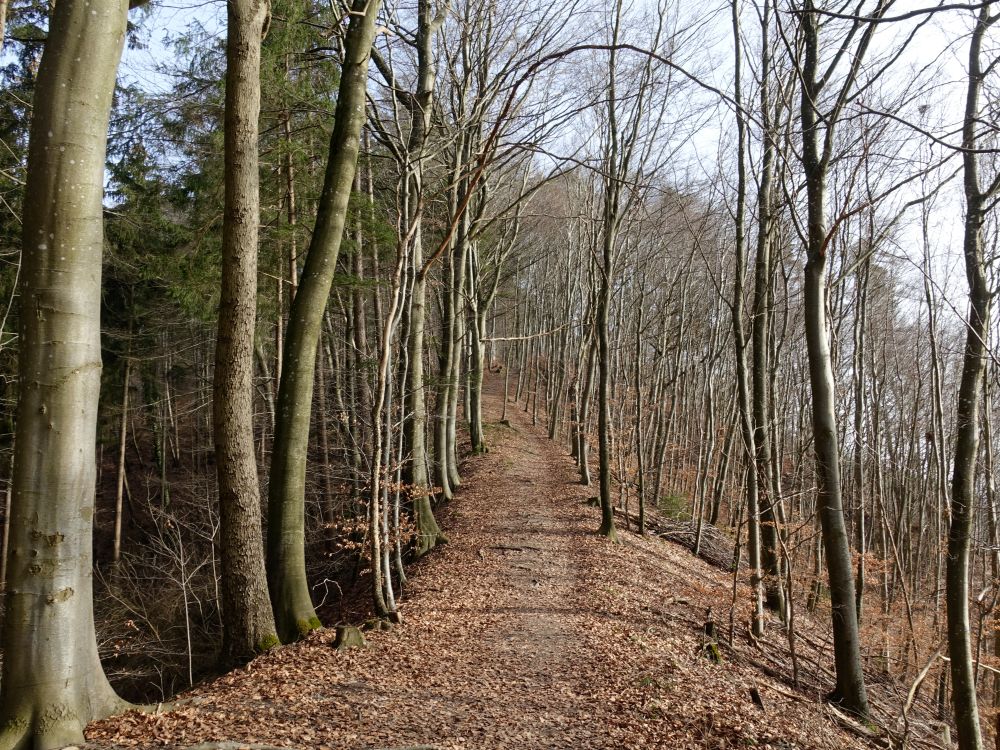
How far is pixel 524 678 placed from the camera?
5875 millimetres

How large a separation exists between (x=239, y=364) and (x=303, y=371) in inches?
→ 36.4

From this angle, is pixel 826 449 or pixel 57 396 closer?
pixel 57 396

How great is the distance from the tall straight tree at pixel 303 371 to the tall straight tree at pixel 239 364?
0.51m

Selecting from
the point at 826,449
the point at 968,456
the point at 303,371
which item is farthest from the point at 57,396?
the point at 968,456

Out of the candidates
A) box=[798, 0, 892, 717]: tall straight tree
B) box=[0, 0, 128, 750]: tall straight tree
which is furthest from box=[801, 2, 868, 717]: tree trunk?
box=[0, 0, 128, 750]: tall straight tree

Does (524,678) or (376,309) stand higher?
(376,309)

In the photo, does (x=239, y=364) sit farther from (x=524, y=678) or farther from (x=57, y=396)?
(x=524, y=678)

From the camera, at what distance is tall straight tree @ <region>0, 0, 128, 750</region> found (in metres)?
3.17

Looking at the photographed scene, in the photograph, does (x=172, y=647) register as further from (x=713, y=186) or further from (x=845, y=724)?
(x=713, y=186)

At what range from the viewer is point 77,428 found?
10.8 ft

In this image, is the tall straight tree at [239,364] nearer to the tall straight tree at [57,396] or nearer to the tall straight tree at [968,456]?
the tall straight tree at [57,396]

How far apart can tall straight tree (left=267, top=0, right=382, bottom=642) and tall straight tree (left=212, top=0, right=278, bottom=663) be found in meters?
0.51

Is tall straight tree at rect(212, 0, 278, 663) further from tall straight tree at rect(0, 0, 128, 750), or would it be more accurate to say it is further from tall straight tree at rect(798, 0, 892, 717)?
tall straight tree at rect(798, 0, 892, 717)

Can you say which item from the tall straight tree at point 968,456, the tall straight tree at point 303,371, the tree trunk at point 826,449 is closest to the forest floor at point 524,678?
the tree trunk at point 826,449
